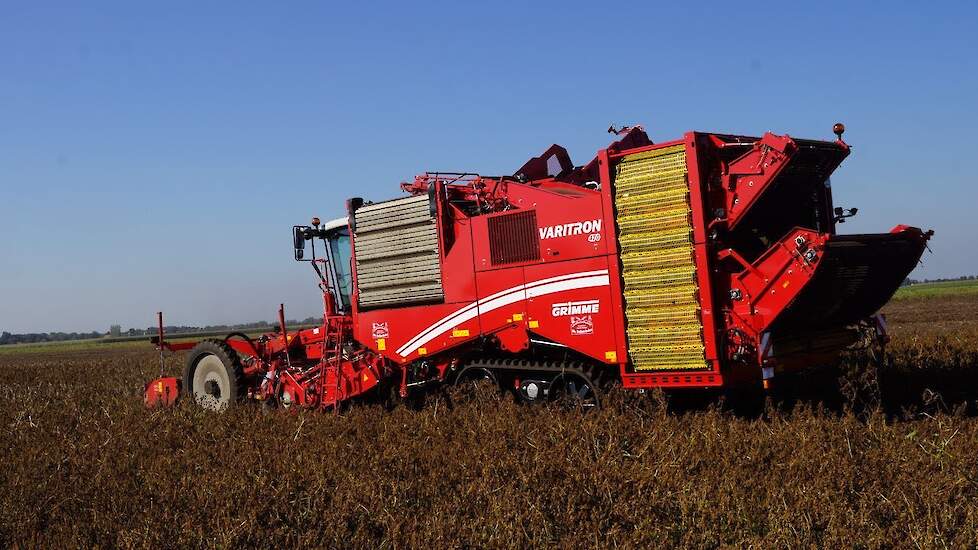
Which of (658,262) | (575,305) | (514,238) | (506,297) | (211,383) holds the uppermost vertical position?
(514,238)

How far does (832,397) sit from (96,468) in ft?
26.7

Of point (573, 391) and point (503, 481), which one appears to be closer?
point (503, 481)

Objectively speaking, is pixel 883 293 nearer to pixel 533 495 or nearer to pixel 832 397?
pixel 832 397

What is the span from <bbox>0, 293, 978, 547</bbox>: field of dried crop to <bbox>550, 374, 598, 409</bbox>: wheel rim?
0.92 feet

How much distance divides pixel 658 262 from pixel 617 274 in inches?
18.2

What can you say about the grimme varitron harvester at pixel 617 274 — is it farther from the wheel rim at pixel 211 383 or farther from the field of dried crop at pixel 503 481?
the wheel rim at pixel 211 383

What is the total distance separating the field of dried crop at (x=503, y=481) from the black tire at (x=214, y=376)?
2661 mm

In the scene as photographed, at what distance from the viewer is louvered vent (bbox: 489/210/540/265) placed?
948 centimetres

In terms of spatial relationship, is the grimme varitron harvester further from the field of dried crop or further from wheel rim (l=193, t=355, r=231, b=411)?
wheel rim (l=193, t=355, r=231, b=411)

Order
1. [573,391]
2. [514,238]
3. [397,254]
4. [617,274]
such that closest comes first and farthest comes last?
[617,274]
[573,391]
[514,238]
[397,254]

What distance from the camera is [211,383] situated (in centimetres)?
1260

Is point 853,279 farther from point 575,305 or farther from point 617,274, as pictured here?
point 575,305

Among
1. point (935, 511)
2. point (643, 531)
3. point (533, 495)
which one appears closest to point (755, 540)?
point (643, 531)

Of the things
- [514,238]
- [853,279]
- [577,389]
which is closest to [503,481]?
[577,389]
